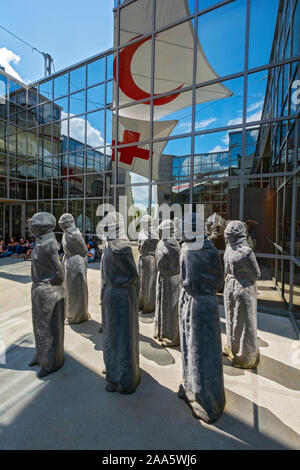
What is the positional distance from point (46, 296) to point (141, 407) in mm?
1841

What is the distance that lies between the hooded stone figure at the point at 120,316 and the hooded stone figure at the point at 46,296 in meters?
0.82

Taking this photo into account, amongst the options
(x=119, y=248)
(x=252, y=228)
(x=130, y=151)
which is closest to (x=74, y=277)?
(x=119, y=248)

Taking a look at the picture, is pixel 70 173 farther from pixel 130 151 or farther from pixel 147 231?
pixel 147 231

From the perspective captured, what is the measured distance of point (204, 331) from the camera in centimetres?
251

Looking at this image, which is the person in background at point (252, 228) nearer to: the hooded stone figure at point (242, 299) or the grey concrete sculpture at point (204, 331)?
the hooded stone figure at point (242, 299)

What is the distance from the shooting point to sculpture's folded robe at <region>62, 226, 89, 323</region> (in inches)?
193

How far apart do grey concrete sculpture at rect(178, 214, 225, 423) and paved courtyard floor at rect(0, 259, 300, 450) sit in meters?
0.20

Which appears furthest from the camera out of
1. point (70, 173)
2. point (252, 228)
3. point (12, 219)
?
point (12, 219)

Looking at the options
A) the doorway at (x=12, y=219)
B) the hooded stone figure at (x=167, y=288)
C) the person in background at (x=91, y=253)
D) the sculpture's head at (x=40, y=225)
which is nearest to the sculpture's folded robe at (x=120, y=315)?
the sculpture's head at (x=40, y=225)

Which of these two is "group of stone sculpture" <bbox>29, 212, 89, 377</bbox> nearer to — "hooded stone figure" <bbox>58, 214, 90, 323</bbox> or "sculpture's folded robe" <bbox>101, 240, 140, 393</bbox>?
"sculpture's folded robe" <bbox>101, 240, 140, 393</bbox>

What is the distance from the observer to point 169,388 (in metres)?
3.02
